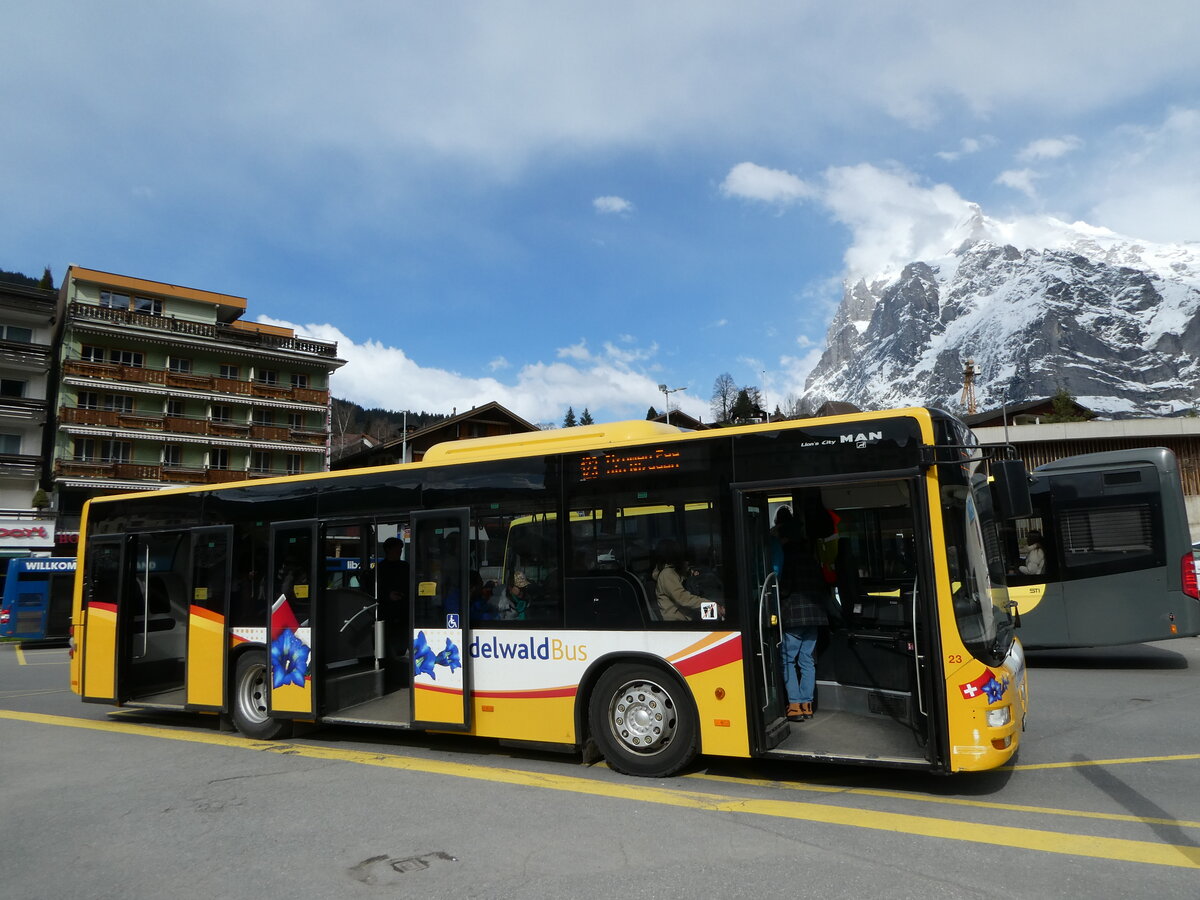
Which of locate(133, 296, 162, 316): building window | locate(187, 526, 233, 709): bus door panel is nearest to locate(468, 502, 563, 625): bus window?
locate(187, 526, 233, 709): bus door panel

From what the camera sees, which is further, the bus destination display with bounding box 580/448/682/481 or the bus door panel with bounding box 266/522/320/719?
the bus door panel with bounding box 266/522/320/719

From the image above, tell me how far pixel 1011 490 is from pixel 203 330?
50159 mm

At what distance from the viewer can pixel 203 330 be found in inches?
1900

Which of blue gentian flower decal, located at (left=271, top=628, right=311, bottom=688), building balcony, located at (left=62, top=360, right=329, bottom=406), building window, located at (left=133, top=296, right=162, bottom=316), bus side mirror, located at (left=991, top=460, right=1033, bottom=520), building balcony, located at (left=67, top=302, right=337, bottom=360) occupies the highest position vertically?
building window, located at (left=133, top=296, right=162, bottom=316)

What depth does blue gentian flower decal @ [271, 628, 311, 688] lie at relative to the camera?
8.40 meters

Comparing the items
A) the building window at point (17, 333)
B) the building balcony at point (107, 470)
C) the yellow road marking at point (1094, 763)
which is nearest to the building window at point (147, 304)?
the building window at point (17, 333)

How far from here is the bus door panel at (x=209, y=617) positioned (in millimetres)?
9125

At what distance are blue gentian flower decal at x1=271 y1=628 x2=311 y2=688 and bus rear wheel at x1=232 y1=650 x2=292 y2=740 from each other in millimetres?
303

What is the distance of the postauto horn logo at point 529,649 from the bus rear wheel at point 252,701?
292 centimetres

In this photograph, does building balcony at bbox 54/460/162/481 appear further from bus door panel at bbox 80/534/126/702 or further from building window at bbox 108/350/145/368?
bus door panel at bbox 80/534/126/702

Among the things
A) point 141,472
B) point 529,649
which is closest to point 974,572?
point 529,649

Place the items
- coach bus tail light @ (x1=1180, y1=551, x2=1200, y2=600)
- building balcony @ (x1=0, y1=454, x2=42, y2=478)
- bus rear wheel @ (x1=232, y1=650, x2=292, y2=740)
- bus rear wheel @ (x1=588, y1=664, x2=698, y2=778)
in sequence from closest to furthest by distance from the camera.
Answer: bus rear wheel @ (x1=588, y1=664, x2=698, y2=778) → bus rear wheel @ (x1=232, y1=650, x2=292, y2=740) → coach bus tail light @ (x1=1180, y1=551, x2=1200, y2=600) → building balcony @ (x1=0, y1=454, x2=42, y2=478)

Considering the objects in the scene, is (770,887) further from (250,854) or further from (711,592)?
(250,854)

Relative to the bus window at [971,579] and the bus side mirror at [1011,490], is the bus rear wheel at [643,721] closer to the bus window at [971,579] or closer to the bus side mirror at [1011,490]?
the bus window at [971,579]
